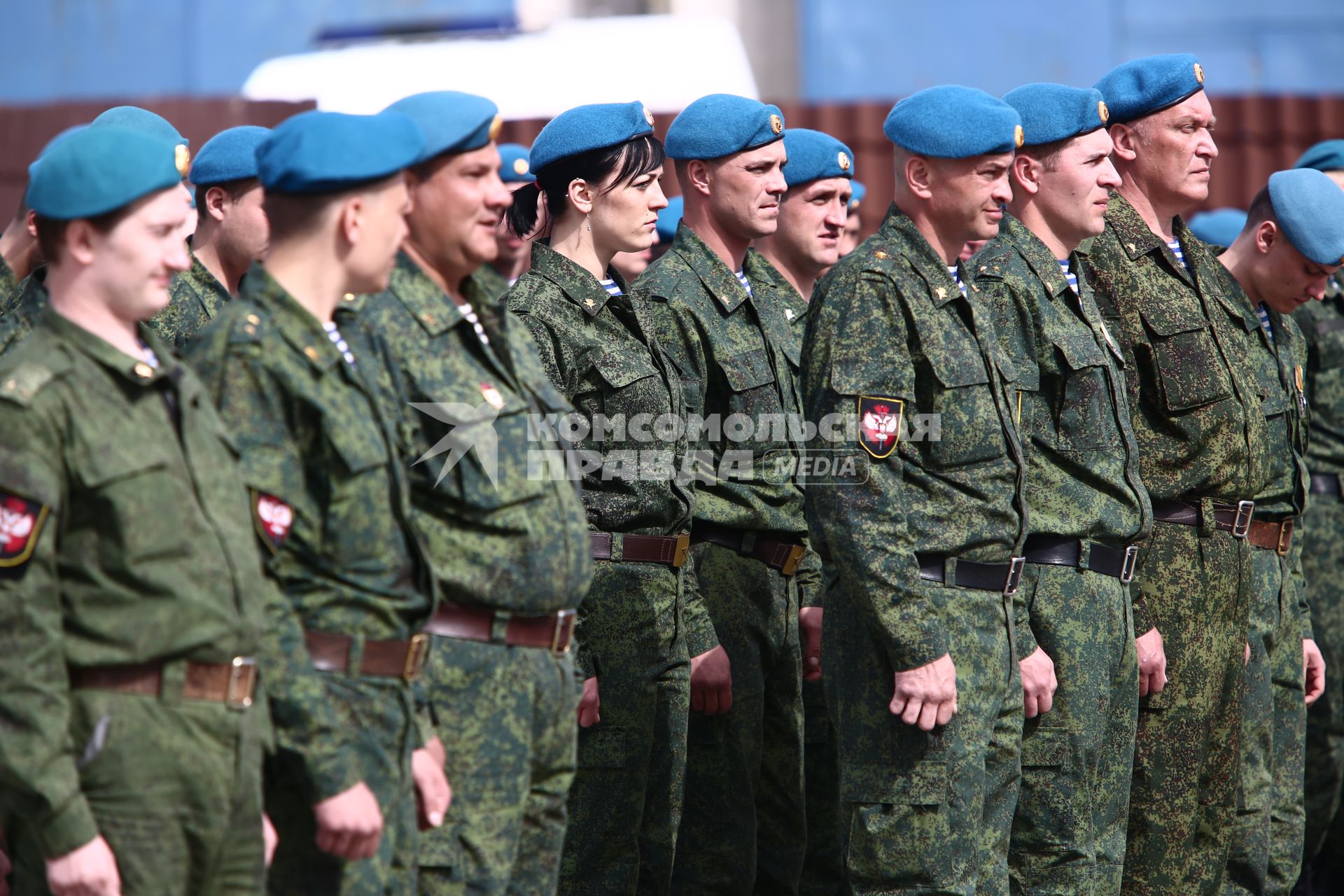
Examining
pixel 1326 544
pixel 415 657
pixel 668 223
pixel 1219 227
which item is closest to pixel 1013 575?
pixel 415 657

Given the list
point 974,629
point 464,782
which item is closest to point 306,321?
point 464,782

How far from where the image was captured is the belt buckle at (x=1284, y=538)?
5.14 metres

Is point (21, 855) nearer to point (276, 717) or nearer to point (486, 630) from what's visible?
point (276, 717)

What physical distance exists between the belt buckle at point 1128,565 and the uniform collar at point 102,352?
2626 millimetres

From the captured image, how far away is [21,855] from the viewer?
2.62 m

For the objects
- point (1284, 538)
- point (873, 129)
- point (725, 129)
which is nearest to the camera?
point (725, 129)

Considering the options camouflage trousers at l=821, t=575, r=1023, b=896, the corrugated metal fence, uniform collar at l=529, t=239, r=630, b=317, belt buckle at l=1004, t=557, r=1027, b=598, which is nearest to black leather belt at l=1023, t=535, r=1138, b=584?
belt buckle at l=1004, t=557, r=1027, b=598

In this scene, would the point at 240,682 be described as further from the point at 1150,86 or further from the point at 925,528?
the point at 1150,86

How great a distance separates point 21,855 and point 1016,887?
252 cm

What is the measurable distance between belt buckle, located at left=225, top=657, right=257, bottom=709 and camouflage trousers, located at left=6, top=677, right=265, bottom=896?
0.02 metres

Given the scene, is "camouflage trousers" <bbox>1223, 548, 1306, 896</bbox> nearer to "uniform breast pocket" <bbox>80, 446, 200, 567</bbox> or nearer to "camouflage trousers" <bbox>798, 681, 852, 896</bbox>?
"camouflage trousers" <bbox>798, 681, 852, 896</bbox>

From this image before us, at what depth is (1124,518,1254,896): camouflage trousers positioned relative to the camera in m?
4.70

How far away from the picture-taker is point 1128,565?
4.39 metres

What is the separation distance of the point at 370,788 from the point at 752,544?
213 centimetres
